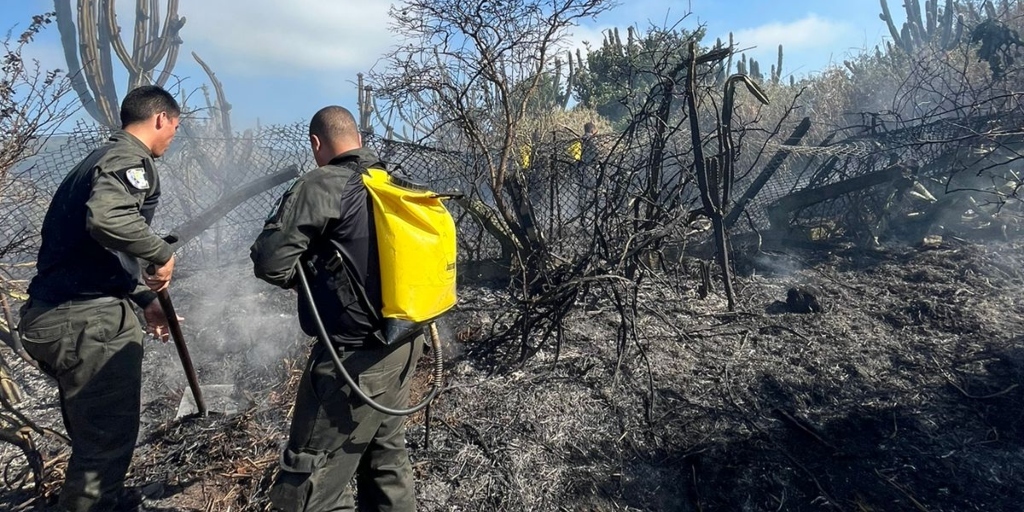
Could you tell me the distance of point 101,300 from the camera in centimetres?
248

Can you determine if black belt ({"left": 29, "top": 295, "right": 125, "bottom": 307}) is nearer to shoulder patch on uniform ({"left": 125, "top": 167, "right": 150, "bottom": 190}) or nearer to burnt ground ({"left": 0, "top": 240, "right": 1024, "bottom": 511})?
shoulder patch on uniform ({"left": 125, "top": 167, "right": 150, "bottom": 190})

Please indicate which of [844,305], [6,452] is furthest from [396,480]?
[844,305]

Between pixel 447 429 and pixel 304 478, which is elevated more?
pixel 304 478

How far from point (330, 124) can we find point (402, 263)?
704 mm

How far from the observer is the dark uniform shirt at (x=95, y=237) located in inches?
91.0

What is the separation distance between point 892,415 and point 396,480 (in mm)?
2922

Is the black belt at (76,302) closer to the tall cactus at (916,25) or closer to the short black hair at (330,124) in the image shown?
the short black hair at (330,124)

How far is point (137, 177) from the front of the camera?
243 centimetres

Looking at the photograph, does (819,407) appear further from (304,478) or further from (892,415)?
(304,478)

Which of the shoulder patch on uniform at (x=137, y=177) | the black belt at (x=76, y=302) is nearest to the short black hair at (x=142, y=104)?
the shoulder patch on uniform at (x=137, y=177)

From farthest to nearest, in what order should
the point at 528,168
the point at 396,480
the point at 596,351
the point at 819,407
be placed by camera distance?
the point at 528,168 → the point at 596,351 → the point at 819,407 → the point at 396,480

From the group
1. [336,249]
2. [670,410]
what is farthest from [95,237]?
[670,410]

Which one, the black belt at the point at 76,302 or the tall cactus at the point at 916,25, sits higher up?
the tall cactus at the point at 916,25

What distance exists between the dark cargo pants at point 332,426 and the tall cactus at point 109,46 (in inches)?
374
